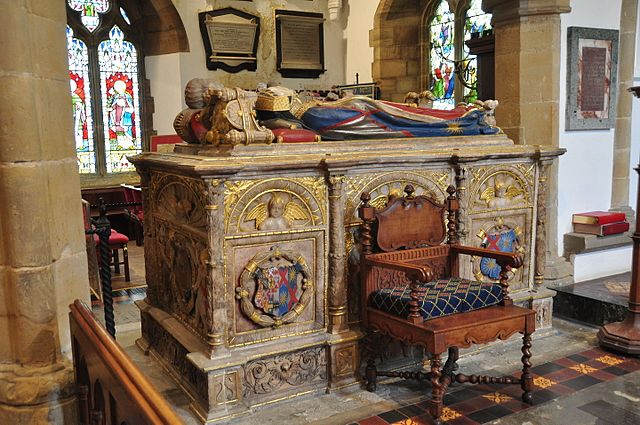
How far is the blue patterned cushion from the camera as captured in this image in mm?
3109

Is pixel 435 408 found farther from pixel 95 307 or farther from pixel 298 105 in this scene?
pixel 95 307

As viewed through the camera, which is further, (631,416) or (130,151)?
(130,151)

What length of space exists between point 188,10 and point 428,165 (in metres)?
5.45

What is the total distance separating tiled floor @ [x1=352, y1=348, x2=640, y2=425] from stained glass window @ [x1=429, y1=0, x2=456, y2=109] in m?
4.67

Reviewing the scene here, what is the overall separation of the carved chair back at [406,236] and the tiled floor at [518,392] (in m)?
0.58

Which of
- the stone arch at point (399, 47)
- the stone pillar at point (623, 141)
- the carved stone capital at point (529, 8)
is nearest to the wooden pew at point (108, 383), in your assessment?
the carved stone capital at point (529, 8)

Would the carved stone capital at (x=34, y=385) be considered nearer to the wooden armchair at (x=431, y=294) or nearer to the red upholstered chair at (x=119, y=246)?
the wooden armchair at (x=431, y=294)

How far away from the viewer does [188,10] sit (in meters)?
8.01

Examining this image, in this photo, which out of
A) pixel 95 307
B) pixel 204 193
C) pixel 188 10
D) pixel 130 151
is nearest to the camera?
pixel 204 193

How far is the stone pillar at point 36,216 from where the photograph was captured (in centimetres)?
232

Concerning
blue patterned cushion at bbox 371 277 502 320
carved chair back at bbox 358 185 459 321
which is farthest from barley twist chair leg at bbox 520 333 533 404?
carved chair back at bbox 358 185 459 321

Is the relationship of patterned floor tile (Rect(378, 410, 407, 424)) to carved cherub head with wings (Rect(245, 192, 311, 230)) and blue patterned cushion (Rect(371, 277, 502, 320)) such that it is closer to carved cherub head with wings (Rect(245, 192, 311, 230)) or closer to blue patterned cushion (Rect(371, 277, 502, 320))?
blue patterned cushion (Rect(371, 277, 502, 320))

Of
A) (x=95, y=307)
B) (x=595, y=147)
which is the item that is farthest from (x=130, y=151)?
(x=595, y=147)

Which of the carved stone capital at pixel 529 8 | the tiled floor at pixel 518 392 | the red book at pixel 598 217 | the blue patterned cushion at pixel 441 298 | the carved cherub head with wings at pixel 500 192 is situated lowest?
the tiled floor at pixel 518 392
